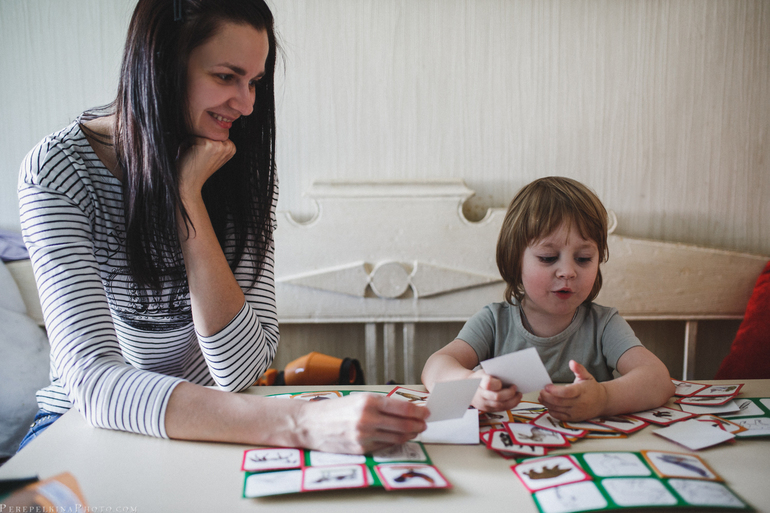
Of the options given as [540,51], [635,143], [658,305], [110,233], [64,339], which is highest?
[540,51]

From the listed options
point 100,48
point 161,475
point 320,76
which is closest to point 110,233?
point 161,475

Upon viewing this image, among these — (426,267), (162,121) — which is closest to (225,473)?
(162,121)

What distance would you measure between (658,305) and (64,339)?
1785 millimetres

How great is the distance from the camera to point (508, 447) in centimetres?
71

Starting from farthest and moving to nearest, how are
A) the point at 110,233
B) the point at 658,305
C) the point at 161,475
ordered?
the point at 658,305, the point at 110,233, the point at 161,475

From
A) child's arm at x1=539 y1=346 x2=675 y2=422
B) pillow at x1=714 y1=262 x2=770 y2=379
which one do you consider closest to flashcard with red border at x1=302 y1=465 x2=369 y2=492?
child's arm at x1=539 y1=346 x2=675 y2=422

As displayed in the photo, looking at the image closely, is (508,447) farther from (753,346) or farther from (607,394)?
(753,346)

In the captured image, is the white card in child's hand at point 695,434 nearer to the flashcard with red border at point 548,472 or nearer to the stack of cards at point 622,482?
the stack of cards at point 622,482

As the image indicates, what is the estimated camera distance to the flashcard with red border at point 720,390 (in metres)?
0.93

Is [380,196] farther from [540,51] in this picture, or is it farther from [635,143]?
[635,143]

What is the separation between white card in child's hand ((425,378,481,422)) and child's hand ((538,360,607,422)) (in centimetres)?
16

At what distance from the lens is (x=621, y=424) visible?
798mm

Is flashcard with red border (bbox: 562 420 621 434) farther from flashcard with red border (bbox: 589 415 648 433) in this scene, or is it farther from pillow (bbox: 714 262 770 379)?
pillow (bbox: 714 262 770 379)

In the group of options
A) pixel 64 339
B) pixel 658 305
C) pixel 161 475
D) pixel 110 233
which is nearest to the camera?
pixel 161 475
